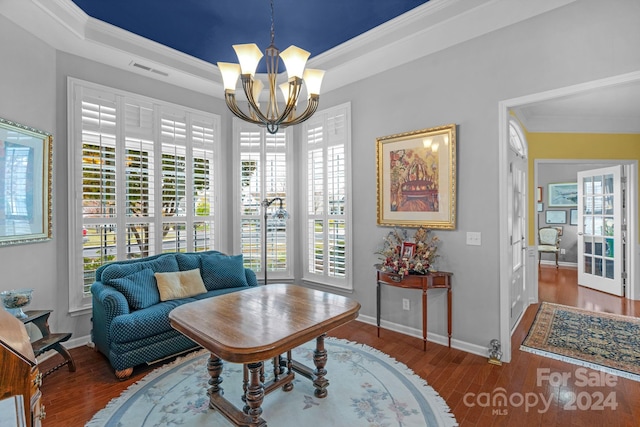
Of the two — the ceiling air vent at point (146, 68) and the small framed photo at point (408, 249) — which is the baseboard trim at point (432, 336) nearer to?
the small framed photo at point (408, 249)

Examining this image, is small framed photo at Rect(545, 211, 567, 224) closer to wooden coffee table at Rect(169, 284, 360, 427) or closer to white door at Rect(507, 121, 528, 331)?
white door at Rect(507, 121, 528, 331)

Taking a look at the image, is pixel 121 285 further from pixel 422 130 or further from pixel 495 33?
pixel 495 33

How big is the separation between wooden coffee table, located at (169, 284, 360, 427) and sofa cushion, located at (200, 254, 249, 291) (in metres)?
1.09

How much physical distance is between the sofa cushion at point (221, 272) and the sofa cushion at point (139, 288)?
1.95 ft

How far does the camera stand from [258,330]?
1870 mm

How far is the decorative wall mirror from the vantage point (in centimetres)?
259

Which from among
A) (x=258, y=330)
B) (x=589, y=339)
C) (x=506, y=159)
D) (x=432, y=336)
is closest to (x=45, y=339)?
(x=258, y=330)

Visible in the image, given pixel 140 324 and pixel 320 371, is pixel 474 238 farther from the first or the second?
pixel 140 324

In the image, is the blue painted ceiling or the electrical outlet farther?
the electrical outlet

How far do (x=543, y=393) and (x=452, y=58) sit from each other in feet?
10.1

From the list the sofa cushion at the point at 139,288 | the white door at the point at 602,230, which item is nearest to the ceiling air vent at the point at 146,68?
the sofa cushion at the point at 139,288

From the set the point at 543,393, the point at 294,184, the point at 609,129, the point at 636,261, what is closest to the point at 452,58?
the point at 294,184

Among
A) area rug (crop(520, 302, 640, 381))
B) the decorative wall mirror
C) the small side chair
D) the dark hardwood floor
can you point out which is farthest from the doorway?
the small side chair

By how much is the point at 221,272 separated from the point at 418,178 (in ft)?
8.31
